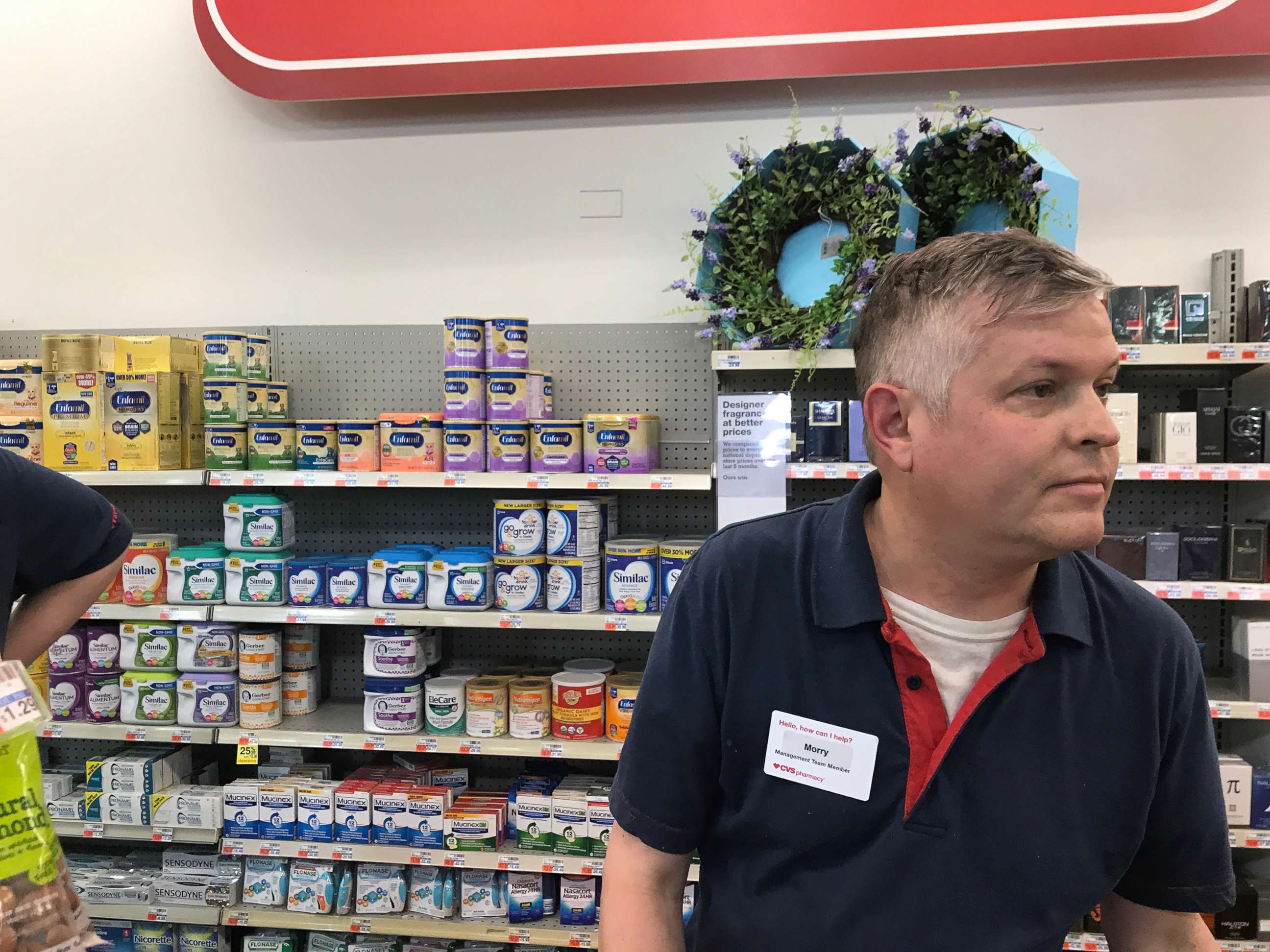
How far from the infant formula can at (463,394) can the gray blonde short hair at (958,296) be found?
6.31 ft

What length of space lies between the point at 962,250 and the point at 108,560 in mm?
2150

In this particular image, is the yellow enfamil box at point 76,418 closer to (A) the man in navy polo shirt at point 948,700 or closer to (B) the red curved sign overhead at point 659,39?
(B) the red curved sign overhead at point 659,39

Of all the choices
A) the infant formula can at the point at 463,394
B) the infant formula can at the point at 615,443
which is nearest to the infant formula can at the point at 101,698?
the infant formula can at the point at 463,394

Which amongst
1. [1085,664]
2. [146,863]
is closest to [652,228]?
[1085,664]

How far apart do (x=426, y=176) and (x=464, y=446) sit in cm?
129

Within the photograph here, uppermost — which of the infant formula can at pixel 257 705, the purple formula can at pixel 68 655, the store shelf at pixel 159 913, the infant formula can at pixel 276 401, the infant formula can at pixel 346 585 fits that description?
the infant formula can at pixel 276 401

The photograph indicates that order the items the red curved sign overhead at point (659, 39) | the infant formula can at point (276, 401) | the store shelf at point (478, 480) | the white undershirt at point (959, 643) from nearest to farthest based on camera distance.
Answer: the white undershirt at point (959, 643) → the store shelf at point (478, 480) → the red curved sign overhead at point (659, 39) → the infant formula can at point (276, 401)

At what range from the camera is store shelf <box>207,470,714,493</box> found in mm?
2809

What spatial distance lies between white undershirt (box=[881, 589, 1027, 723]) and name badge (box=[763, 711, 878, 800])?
15cm

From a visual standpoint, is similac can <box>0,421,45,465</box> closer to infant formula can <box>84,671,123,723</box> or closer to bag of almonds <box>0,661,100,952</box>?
infant formula can <box>84,671,123,723</box>

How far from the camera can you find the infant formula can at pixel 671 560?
9.25 feet

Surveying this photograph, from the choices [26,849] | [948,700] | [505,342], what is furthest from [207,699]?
[948,700]

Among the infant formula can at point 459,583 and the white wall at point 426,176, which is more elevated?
the white wall at point 426,176

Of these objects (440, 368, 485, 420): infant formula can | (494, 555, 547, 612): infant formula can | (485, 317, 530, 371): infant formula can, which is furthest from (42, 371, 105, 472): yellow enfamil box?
(494, 555, 547, 612): infant formula can
